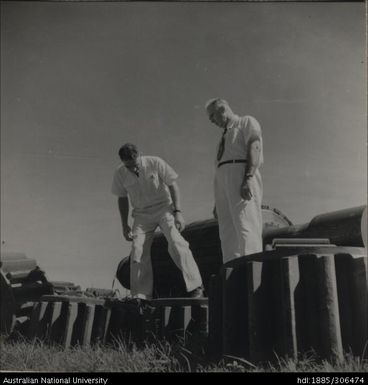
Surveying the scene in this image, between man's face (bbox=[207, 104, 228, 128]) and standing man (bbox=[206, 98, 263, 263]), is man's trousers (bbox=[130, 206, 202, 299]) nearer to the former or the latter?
standing man (bbox=[206, 98, 263, 263])

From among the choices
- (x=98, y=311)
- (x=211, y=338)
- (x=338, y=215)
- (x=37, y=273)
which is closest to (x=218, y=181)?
(x=338, y=215)

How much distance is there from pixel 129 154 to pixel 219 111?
1.33 metres

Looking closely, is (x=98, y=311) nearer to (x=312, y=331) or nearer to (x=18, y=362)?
(x=18, y=362)

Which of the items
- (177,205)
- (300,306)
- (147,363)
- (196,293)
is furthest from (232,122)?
(147,363)

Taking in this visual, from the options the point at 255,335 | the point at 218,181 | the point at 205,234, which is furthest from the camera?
the point at 205,234

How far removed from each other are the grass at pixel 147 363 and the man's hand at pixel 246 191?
1565mm

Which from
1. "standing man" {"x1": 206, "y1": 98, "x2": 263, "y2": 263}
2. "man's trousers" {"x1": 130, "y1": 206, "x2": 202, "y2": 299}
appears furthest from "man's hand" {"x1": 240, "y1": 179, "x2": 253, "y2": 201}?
"man's trousers" {"x1": 130, "y1": 206, "x2": 202, "y2": 299}

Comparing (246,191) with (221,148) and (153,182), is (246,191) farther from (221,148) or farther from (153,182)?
(153,182)

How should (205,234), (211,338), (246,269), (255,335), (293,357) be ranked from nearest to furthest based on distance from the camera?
(293,357) < (255,335) < (246,269) < (211,338) < (205,234)

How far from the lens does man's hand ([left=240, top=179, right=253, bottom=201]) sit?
4241mm

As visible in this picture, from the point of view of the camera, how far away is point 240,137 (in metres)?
4.63

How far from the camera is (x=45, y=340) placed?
16.3ft

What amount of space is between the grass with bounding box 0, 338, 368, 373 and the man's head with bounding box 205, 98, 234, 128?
244cm
